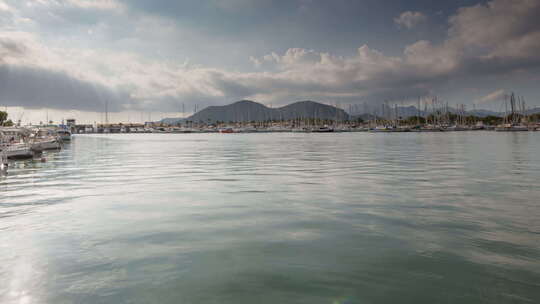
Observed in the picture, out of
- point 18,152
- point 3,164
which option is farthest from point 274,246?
point 18,152

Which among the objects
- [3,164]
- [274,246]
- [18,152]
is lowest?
[274,246]

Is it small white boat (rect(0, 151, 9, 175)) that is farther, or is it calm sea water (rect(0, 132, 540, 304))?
small white boat (rect(0, 151, 9, 175))

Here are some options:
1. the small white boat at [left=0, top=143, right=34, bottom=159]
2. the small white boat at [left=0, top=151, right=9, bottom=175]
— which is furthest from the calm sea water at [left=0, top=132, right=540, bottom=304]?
the small white boat at [left=0, top=143, right=34, bottom=159]

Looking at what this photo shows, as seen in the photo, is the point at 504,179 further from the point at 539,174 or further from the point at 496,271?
the point at 496,271

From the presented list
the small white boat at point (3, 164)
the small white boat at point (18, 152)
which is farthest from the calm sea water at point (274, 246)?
the small white boat at point (18, 152)

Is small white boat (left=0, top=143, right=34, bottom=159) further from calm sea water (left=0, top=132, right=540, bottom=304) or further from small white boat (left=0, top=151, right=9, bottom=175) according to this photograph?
calm sea water (left=0, top=132, right=540, bottom=304)

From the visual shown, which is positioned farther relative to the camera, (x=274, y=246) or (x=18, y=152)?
(x=18, y=152)

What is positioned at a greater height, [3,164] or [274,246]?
[3,164]

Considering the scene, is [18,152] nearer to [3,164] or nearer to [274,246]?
[3,164]

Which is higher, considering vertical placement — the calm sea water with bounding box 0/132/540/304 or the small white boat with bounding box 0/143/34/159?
the small white boat with bounding box 0/143/34/159

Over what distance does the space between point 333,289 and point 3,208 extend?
15.8 metres

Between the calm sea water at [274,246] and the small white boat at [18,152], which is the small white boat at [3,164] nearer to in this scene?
the small white boat at [18,152]

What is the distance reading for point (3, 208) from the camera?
15469 mm

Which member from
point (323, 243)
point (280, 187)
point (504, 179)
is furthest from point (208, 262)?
point (504, 179)
